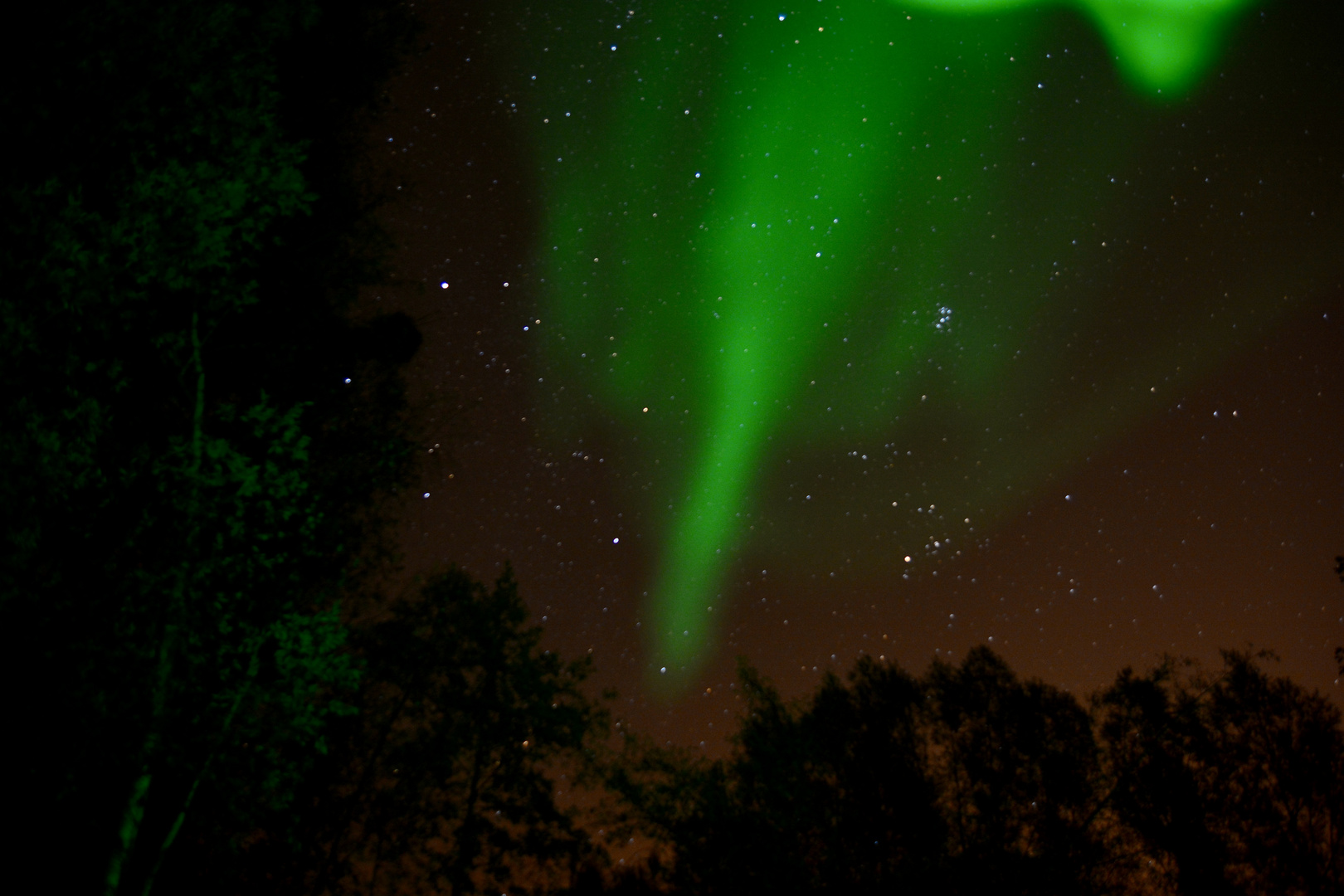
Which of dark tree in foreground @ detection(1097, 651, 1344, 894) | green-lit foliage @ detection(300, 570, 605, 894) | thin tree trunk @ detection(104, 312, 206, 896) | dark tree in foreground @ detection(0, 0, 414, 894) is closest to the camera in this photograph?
dark tree in foreground @ detection(0, 0, 414, 894)

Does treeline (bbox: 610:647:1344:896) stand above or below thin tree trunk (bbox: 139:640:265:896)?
above

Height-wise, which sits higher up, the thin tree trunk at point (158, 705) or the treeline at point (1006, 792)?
the treeline at point (1006, 792)

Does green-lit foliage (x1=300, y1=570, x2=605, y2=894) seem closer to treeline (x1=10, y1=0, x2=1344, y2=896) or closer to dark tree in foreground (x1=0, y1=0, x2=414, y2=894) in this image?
treeline (x1=10, y1=0, x2=1344, y2=896)

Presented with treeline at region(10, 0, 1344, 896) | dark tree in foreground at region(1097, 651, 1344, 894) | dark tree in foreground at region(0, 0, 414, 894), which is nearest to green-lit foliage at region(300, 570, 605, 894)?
treeline at region(10, 0, 1344, 896)

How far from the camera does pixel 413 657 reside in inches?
612

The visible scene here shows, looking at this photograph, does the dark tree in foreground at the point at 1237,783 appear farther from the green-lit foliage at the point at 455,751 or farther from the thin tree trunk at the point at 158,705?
the thin tree trunk at the point at 158,705

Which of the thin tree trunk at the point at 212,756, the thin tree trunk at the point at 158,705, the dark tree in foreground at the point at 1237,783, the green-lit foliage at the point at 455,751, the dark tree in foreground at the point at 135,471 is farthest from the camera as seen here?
the dark tree in foreground at the point at 1237,783

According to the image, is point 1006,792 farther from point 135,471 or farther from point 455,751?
point 135,471

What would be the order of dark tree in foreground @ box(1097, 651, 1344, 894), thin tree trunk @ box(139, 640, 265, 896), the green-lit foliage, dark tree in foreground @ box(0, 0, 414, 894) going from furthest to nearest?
dark tree in foreground @ box(1097, 651, 1344, 894)
the green-lit foliage
thin tree trunk @ box(139, 640, 265, 896)
dark tree in foreground @ box(0, 0, 414, 894)

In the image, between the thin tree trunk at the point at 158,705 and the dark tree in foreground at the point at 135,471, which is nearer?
the dark tree in foreground at the point at 135,471

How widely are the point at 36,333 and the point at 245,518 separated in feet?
9.72

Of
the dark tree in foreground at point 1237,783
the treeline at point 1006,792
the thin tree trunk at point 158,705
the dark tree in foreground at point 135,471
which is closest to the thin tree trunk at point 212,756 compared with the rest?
the dark tree in foreground at point 135,471

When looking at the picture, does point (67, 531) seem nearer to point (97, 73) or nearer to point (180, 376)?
point (180, 376)

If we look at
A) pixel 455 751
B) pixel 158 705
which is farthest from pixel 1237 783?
pixel 158 705
